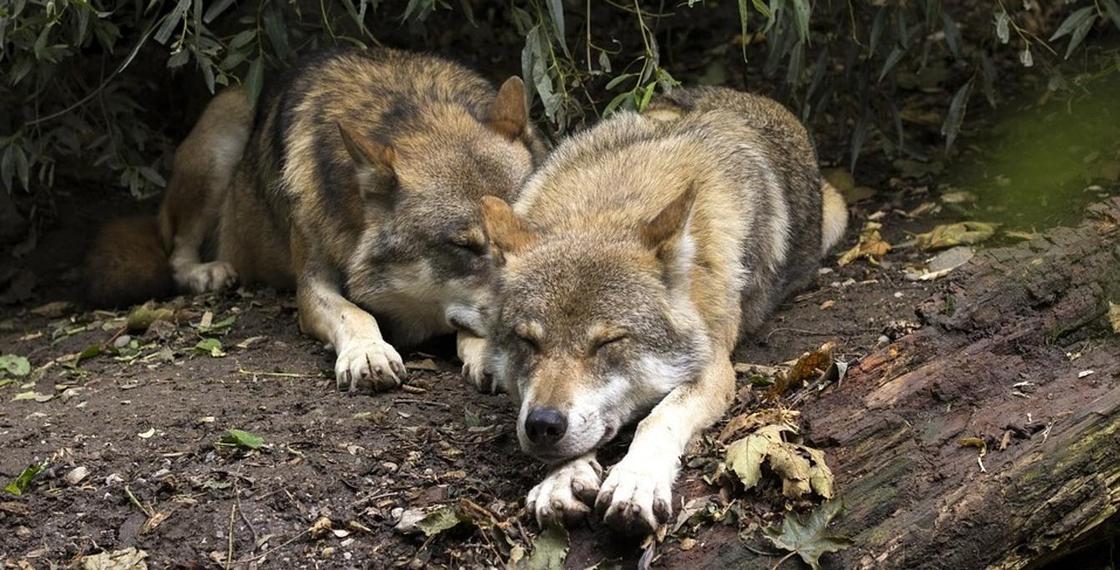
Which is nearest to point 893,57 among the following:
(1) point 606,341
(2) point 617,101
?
(2) point 617,101

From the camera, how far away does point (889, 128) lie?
25.8 feet

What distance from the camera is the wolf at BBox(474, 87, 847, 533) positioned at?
4145 millimetres

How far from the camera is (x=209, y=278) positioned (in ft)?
23.5

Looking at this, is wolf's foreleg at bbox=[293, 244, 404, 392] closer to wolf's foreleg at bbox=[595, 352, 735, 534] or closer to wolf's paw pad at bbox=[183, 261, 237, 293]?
wolf's paw pad at bbox=[183, 261, 237, 293]

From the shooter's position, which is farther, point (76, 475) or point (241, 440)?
point (241, 440)

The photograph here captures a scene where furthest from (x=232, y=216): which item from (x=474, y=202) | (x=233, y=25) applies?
(x=474, y=202)

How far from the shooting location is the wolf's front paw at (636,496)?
12.8 ft

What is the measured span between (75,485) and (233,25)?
3.56 m

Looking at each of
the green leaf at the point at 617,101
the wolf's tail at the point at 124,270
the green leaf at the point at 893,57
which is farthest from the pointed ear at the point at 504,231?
the wolf's tail at the point at 124,270

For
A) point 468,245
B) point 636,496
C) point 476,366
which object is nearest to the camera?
point 636,496

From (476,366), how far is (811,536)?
1792mm

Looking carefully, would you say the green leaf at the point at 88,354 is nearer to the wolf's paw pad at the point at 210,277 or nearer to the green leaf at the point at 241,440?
the wolf's paw pad at the point at 210,277

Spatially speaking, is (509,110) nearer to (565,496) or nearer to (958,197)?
(565,496)

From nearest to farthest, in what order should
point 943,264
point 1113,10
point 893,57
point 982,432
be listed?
point 982,432 < point 943,264 < point 1113,10 < point 893,57
